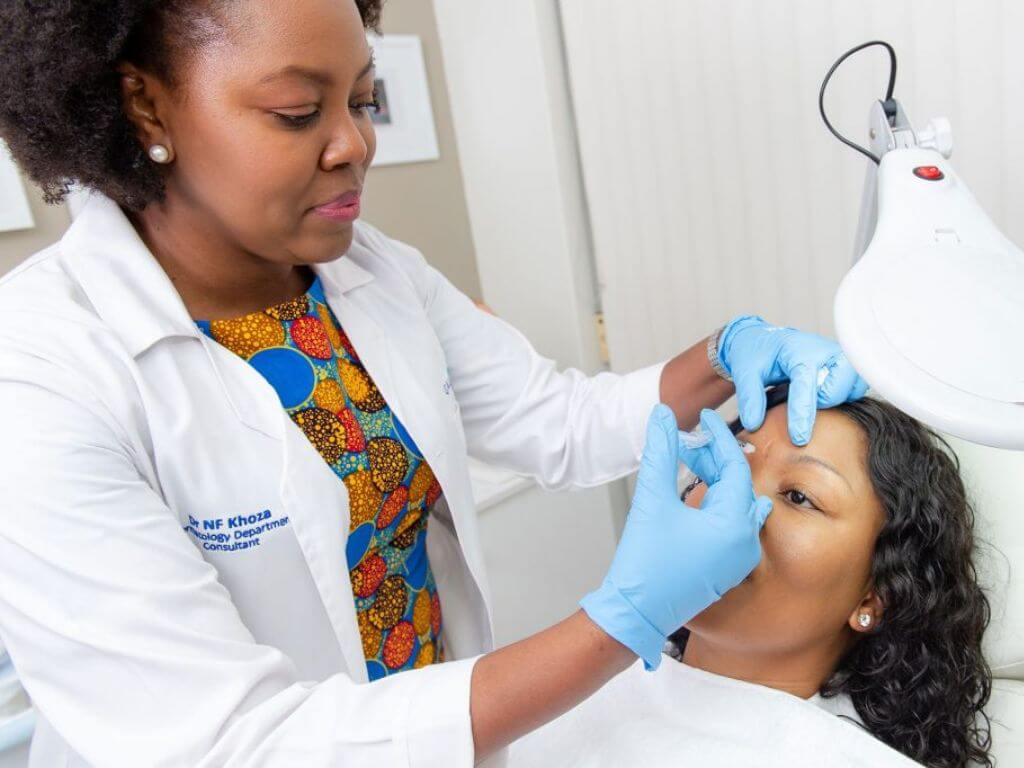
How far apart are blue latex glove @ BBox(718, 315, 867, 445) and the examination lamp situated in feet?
0.87

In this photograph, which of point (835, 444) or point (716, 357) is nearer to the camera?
point (835, 444)

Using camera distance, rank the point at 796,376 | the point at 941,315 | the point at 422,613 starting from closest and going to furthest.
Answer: the point at 941,315
the point at 796,376
the point at 422,613

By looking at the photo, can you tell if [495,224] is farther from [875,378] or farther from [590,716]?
[875,378]

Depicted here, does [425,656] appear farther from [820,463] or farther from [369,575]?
[820,463]

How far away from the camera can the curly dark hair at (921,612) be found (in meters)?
1.01

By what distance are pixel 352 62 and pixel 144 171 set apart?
0.88 ft

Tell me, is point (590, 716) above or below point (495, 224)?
below

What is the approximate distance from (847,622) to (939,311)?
538 mm

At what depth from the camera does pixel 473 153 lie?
2.15 meters

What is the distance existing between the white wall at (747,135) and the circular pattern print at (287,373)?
3.33 ft

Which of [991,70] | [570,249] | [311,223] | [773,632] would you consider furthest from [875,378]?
[570,249]

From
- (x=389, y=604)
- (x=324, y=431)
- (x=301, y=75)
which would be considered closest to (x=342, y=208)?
(x=301, y=75)

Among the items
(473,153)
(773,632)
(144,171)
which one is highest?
(144,171)

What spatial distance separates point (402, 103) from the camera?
2.05 m
